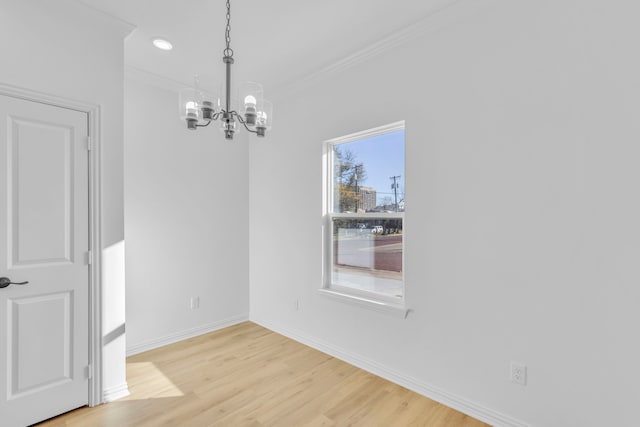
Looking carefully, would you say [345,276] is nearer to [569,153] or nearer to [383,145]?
[383,145]

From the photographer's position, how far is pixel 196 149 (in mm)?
3555

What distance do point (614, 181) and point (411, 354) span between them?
1.77 m

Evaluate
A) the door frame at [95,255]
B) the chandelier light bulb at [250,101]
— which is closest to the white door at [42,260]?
the door frame at [95,255]

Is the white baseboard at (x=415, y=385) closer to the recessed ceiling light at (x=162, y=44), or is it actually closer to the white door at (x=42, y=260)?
the white door at (x=42, y=260)

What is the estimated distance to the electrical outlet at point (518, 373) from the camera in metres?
1.92

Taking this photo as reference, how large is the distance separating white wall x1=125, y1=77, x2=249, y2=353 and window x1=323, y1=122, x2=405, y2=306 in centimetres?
139

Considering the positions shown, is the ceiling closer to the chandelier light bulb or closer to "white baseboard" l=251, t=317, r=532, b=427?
the chandelier light bulb

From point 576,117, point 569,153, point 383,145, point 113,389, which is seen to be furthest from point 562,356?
point 113,389

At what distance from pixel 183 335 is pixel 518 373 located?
10.6ft

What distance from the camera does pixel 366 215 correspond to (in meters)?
2.94

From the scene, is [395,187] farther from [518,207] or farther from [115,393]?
[115,393]

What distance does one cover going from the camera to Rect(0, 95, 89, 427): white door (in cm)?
193

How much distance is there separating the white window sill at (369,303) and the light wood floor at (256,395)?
0.58 m

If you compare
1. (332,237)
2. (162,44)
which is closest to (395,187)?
(332,237)
